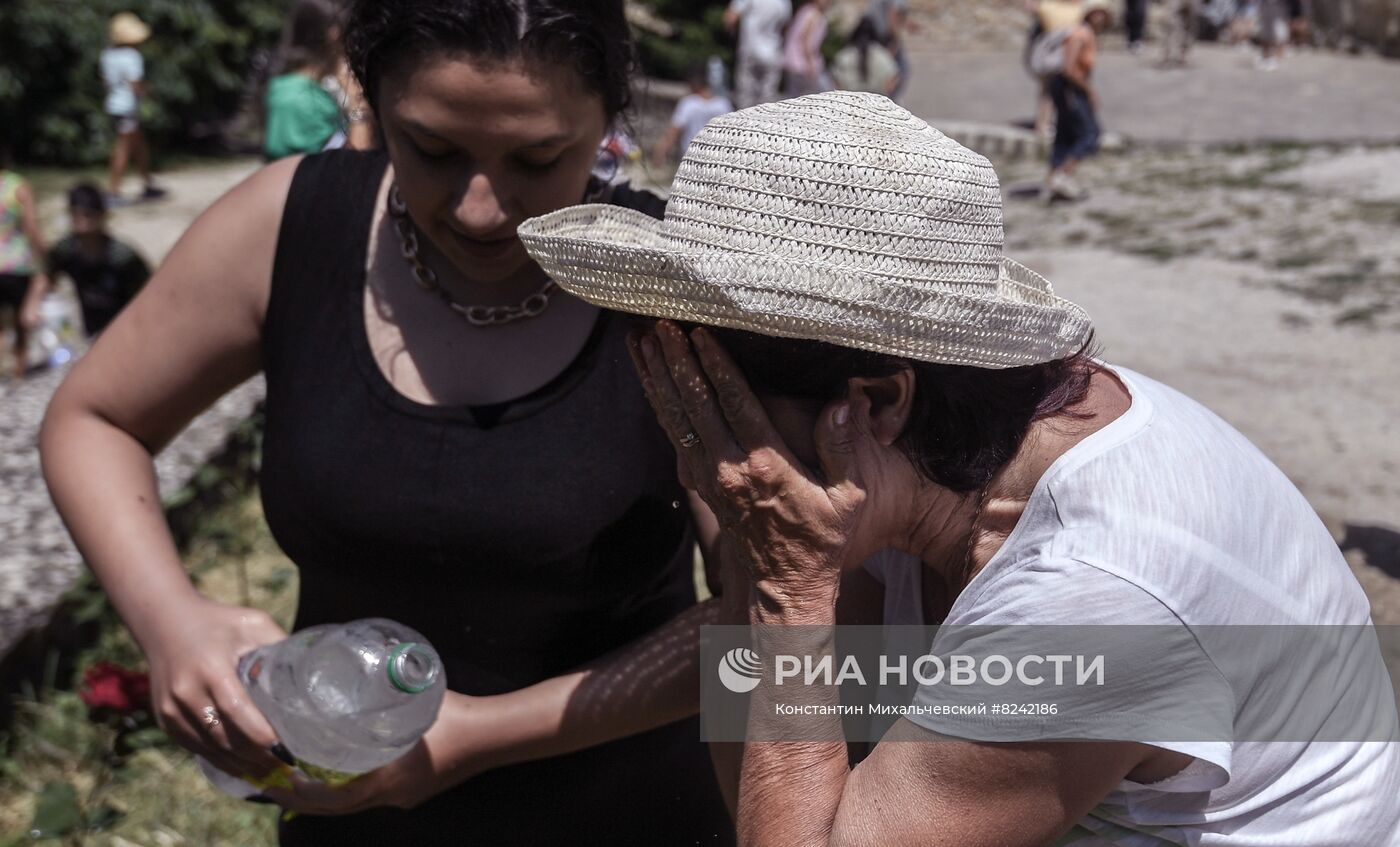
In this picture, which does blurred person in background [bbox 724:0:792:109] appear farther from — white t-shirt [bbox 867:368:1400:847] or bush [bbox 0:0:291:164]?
white t-shirt [bbox 867:368:1400:847]

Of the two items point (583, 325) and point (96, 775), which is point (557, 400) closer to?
point (583, 325)

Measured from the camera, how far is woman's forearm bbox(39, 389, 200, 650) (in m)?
1.88

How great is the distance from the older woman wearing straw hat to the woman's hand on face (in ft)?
2.25

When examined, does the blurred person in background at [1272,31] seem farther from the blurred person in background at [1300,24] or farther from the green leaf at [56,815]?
the green leaf at [56,815]

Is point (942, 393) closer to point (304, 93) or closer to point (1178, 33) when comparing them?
point (304, 93)

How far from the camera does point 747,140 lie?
4.58 feet

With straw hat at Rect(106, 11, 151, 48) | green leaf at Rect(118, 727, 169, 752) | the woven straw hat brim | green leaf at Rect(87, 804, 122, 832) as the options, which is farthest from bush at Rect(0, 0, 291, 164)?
the woven straw hat brim

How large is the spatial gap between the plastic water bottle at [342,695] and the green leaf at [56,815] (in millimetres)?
1163

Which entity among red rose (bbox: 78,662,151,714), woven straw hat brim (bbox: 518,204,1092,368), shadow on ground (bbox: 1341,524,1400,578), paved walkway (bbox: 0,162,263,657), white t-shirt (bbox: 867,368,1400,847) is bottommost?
shadow on ground (bbox: 1341,524,1400,578)

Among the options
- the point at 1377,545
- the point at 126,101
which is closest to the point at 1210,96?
the point at 126,101

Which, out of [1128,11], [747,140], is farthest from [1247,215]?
[1128,11]

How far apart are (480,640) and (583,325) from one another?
0.46 metres

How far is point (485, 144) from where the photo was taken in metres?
1.75

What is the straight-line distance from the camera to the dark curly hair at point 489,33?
171cm
